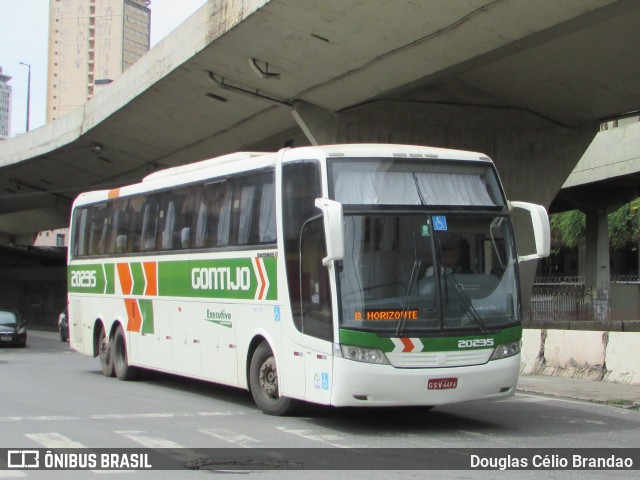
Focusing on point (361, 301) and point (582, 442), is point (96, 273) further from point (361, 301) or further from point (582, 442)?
point (582, 442)

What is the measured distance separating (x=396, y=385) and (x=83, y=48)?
167 meters

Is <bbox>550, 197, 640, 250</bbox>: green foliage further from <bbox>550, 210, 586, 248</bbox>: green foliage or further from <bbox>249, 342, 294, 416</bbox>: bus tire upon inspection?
<bbox>249, 342, 294, 416</bbox>: bus tire

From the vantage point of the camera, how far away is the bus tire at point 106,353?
59.0ft

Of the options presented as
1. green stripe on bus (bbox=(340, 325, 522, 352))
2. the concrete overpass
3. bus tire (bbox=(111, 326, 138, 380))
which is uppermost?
the concrete overpass

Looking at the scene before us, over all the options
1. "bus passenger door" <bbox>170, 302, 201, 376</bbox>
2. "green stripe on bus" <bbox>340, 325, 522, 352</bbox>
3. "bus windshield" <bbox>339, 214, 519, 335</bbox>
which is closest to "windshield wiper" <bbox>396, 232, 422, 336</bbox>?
"bus windshield" <bbox>339, 214, 519, 335</bbox>

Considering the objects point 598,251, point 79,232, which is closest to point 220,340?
point 79,232

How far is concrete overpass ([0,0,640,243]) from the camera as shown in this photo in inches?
751

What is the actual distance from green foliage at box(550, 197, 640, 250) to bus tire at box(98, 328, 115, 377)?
1361 inches

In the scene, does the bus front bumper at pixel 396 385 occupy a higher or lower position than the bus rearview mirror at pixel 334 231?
lower

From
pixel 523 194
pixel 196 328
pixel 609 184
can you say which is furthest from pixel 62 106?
pixel 196 328

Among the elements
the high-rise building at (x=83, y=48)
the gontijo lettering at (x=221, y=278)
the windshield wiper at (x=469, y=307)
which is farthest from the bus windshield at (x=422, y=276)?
the high-rise building at (x=83, y=48)

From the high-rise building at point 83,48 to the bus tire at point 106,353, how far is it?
499 feet

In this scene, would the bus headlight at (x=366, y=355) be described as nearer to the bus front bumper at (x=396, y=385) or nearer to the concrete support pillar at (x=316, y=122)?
the bus front bumper at (x=396, y=385)

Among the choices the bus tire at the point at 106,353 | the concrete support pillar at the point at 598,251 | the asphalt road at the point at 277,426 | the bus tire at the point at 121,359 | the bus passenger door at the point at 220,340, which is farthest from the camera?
the concrete support pillar at the point at 598,251
